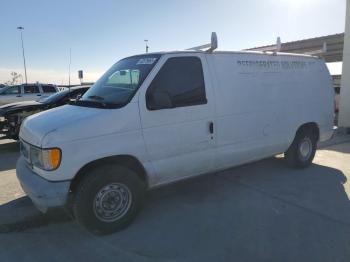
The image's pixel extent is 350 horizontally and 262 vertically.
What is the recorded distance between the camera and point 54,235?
4.17m

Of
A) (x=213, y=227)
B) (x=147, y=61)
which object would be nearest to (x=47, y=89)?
(x=147, y=61)

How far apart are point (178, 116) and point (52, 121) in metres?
1.53

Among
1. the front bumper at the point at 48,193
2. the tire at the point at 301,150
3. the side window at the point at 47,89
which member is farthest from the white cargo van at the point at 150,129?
the side window at the point at 47,89

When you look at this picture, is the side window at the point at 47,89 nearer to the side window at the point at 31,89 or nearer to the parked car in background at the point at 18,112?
the side window at the point at 31,89

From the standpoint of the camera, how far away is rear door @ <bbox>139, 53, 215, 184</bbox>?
4.31 meters

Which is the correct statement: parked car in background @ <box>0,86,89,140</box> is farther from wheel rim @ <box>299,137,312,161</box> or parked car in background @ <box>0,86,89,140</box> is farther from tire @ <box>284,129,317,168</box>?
wheel rim @ <box>299,137,312,161</box>

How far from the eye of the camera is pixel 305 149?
6.74 metres

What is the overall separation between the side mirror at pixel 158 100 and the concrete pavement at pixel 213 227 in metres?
1.46

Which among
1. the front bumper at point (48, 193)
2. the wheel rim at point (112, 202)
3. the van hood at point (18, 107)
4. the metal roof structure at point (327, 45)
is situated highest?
the metal roof structure at point (327, 45)

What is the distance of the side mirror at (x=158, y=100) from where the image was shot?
4.23 metres

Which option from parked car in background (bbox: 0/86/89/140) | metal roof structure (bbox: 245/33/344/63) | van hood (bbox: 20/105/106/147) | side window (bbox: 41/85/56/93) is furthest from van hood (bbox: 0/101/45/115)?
metal roof structure (bbox: 245/33/344/63)

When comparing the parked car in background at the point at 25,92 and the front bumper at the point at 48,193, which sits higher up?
the parked car in background at the point at 25,92

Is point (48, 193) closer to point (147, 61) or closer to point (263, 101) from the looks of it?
point (147, 61)

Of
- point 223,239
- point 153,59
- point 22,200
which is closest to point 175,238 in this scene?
point 223,239
